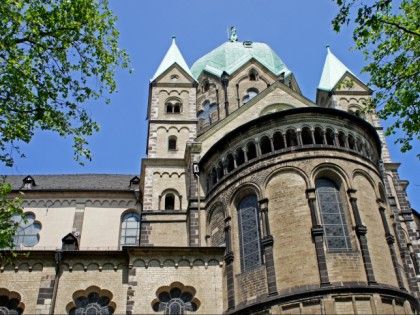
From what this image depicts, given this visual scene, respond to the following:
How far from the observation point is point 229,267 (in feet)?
65.6

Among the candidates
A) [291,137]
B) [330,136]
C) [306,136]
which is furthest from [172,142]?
[330,136]

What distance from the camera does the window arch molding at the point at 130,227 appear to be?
30.1m

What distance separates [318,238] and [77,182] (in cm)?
→ 2043

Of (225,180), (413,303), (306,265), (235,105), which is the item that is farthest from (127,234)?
→ (413,303)

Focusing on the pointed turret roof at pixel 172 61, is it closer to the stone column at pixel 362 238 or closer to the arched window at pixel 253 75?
the arched window at pixel 253 75

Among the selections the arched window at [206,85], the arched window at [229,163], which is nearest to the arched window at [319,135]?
the arched window at [229,163]

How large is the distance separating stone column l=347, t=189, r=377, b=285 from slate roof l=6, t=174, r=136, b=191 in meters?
16.5

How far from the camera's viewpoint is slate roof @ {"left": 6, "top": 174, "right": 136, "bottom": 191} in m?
32.2

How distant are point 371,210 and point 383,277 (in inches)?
118

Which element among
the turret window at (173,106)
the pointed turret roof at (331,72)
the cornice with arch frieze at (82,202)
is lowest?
the cornice with arch frieze at (82,202)

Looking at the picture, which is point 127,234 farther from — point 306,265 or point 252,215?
point 306,265

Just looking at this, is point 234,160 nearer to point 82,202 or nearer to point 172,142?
point 172,142

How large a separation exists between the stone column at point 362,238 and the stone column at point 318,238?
1.52m

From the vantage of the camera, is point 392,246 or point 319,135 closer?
point 392,246
